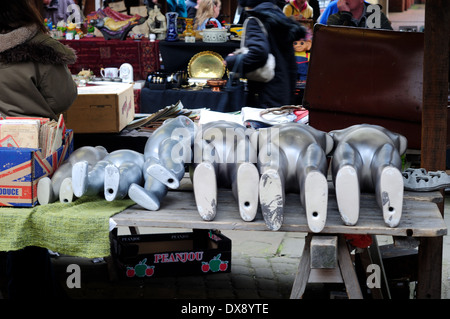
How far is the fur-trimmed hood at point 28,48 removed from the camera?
2.72m

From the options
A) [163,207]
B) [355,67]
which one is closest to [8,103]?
[163,207]

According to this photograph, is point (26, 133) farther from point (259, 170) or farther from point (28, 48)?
point (259, 170)

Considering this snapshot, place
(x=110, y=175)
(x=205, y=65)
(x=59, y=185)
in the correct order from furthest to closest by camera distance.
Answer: (x=205, y=65) < (x=59, y=185) < (x=110, y=175)

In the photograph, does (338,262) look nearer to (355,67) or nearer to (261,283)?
(261,283)

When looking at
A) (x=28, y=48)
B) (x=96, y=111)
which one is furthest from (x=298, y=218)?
(x=96, y=111)

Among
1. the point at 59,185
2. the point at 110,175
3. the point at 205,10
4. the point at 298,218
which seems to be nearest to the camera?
the point at 298,218

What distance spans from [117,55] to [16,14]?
3.96 metres

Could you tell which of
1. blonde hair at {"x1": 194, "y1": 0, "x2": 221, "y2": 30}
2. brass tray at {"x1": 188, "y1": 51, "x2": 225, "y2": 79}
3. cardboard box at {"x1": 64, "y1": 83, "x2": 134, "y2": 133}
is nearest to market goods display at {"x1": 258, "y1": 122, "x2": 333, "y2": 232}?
cardboard box at {"x1": 64, "y1": 83, "x2": 134, "y2": 133}

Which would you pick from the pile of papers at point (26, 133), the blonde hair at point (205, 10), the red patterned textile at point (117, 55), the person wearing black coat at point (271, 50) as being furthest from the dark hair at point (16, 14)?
the blonde hair at point (205, 10)

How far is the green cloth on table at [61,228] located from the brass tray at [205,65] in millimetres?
3808

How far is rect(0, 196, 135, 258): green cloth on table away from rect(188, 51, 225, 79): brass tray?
3.81 m

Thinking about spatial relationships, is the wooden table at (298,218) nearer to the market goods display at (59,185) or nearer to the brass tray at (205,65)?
the market goods display at (59,185)

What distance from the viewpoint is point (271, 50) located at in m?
3.84

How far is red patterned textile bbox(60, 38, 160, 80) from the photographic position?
21.5 ft
